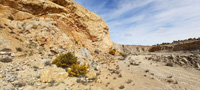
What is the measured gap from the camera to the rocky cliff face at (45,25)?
7516 mm

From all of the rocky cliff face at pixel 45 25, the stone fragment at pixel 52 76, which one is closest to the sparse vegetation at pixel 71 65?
the stone fragment at pixel 52 76

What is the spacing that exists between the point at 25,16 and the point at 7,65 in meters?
5.92

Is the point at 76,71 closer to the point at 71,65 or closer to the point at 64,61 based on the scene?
the point at 71,65

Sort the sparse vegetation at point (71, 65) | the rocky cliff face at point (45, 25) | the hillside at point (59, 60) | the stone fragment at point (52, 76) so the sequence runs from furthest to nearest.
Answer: the rocky cliff face at point (45, 25) < the sparse vegetation at point (71, 65) < the stone fragment at point (52, 76) < the hillside at point (59, 60)

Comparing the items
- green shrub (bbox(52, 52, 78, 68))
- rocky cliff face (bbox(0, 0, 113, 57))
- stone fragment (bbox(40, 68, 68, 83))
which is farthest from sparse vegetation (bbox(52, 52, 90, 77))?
rocky cliff face (bbox(0, 0, 113, 57))

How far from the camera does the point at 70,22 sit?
11430 mm

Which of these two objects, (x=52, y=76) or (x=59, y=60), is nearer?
(x=52, y=76)

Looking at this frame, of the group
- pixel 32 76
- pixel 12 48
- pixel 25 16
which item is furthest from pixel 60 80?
pixel 25 16

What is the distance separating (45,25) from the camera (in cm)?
887

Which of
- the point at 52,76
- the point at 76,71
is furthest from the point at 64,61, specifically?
the point at 52,76

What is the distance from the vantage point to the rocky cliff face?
7516 mm

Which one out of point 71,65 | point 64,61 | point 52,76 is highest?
point 64,61

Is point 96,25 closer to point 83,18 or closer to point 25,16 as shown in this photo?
point 83,18

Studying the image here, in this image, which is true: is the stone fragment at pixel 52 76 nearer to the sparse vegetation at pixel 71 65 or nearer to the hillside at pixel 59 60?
the hillside at pixel 59 60
